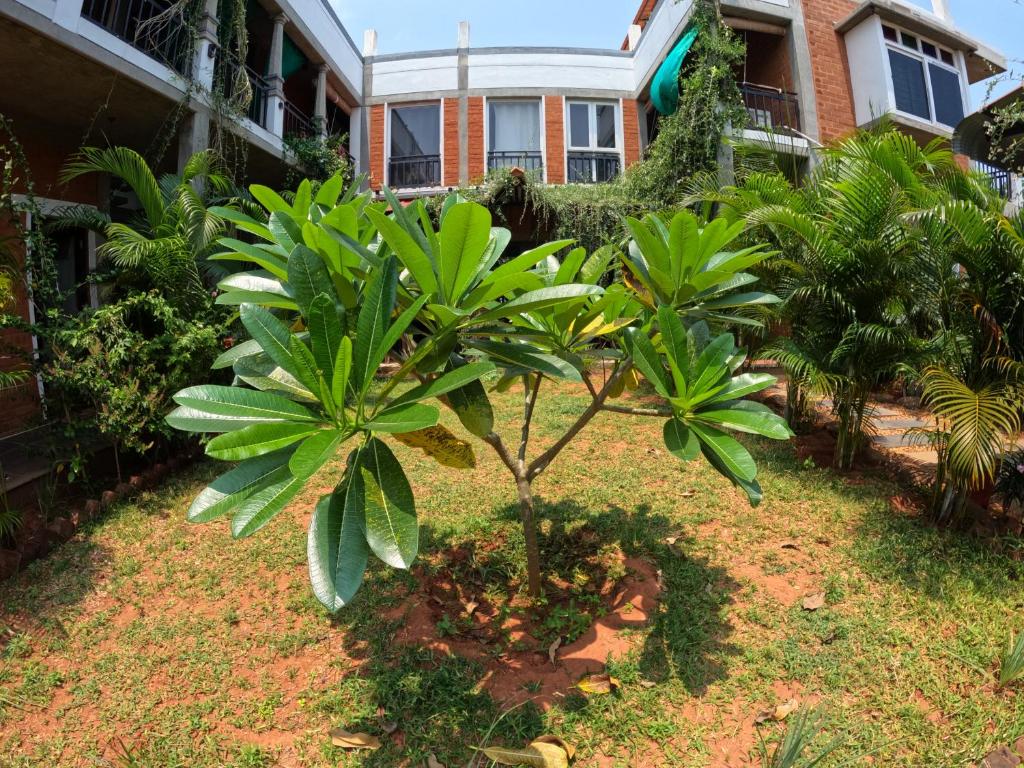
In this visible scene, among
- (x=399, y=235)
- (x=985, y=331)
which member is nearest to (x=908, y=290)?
(x=985, y=331)

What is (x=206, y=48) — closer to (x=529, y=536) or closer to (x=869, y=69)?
(x=529, y=536)

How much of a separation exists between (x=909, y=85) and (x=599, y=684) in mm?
14220

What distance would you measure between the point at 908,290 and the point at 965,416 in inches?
50.7

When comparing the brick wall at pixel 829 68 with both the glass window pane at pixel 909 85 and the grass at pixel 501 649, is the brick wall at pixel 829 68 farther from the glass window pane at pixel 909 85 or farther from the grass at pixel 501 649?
the grass at pixel 501 649

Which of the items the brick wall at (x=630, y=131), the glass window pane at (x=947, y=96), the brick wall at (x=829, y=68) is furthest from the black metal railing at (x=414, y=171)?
the glass window pane at (x=947, y=96)

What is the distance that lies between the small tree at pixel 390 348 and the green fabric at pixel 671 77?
9.50 m

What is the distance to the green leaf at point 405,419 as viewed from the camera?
125 centimetres

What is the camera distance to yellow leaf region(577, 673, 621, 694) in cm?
227

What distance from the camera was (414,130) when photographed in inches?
503

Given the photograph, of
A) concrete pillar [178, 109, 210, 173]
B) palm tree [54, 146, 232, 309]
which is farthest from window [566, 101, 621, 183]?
palm tree [54, 146, 232, 309]

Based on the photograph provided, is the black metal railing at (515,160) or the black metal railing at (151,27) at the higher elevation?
the black metal railing at (515,160)

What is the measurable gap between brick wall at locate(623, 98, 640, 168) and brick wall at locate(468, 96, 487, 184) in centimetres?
330

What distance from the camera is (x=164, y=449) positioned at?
191 inches

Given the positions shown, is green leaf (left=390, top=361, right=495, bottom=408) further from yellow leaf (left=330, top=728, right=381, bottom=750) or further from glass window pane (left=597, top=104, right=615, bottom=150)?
glass window pane (left=597, top=104, right=615, bottom=150)
